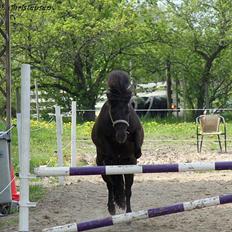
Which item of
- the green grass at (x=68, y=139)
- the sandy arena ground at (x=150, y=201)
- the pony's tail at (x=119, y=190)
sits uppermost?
Answer: the green grass at (x=68, y=139)

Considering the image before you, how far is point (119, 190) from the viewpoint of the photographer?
571 cm

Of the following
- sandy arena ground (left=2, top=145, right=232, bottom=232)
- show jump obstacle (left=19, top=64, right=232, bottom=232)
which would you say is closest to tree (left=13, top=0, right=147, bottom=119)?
sandy arena ground (left=2, top=145, right=232, bottom=232)

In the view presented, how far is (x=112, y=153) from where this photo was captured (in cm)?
529

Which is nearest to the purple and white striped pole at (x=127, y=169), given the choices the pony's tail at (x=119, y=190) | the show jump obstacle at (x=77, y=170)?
the show jump obstacle at (x=77, y=170)

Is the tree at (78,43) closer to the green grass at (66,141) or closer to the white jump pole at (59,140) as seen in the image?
the green grass at (66,141)

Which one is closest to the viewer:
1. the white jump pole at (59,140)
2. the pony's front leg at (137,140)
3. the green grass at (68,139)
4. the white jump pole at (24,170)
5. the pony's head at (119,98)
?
the white jump pole at (24,170)

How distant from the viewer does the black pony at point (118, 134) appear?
188 inches

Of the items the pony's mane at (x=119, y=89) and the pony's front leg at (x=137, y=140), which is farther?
the pony's front leg at (x=137, y=140)

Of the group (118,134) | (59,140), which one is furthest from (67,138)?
(118,134)

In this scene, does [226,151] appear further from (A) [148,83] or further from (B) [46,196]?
(A) [148,83]

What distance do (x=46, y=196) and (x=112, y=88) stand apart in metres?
2.73

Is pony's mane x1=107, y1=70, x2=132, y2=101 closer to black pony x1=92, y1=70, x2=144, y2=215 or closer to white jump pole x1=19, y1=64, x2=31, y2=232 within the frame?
black pony x1=92, y1=70, x2=144, y2=215

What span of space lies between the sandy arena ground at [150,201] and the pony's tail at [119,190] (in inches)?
11.0

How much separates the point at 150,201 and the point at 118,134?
7.43ft
